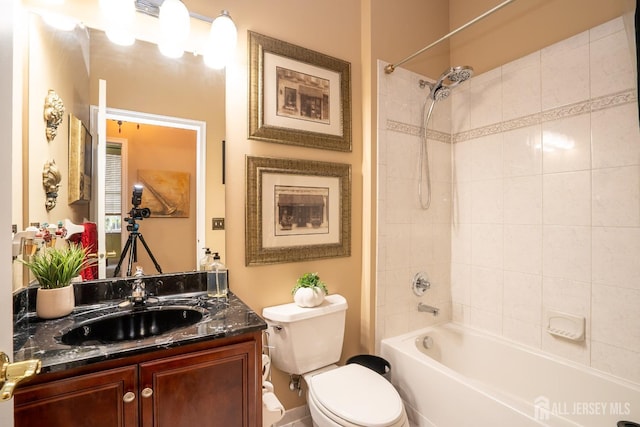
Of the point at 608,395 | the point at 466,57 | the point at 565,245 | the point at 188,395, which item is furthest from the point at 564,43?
the point at 188,395

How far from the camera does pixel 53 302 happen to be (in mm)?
1104

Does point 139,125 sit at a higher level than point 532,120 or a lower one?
lower

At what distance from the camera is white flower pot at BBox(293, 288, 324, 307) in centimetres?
161

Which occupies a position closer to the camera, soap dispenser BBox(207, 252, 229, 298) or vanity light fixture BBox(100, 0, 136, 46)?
vanity light fixture BBox(100, 0, 136, 46)

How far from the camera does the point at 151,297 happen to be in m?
1.40

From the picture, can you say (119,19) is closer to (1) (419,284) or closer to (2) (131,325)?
(2) (131,325)

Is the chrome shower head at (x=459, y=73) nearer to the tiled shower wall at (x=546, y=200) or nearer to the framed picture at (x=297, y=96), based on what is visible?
the tiled shower wall at (x=546, y=200)

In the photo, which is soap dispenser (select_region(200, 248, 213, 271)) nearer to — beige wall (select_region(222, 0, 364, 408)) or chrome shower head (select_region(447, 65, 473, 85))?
beige wall (select_region(222, 0, 364, 408))

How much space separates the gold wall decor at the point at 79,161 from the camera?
1.28 metres

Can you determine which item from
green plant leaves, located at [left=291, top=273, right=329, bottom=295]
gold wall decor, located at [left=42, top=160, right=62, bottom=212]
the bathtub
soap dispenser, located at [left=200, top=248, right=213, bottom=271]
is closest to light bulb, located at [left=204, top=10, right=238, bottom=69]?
gold wall decor, located at [left=42, top=160, right=62, bottom=212]

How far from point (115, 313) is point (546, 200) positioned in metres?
2.23

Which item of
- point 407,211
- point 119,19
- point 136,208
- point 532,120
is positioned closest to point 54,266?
point 136,208

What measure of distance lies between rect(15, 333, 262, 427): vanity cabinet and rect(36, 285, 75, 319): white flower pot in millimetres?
385

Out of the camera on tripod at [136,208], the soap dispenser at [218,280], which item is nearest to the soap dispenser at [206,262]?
the soap dispenser at [218,280]
